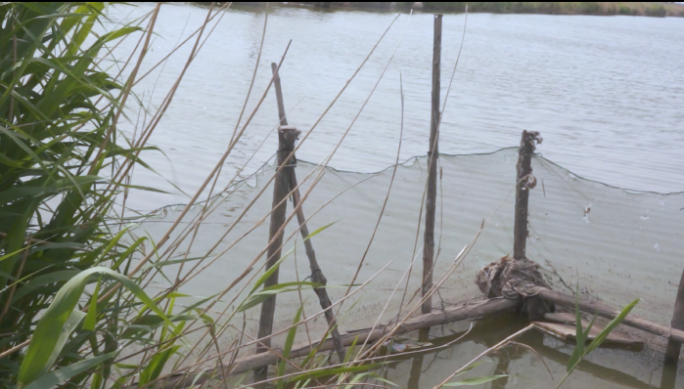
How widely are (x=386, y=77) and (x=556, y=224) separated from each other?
22.8 ft

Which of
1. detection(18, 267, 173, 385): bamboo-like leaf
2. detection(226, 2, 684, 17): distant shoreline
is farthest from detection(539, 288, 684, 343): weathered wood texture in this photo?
detection(226, 2, 684, 17): distant shoreline

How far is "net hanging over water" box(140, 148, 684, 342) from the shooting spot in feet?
11.2

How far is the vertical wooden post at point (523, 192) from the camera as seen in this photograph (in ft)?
11.5

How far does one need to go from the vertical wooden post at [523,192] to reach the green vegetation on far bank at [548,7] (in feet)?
58.2

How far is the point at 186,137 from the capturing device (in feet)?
20.6

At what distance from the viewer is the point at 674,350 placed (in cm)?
306

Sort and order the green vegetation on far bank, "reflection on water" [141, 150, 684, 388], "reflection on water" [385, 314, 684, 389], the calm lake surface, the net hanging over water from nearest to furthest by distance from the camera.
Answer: "reflection on water" [385, 314, 684, 389] < "reflection on water" [141, 150, 684, 388] < the net hanging over water < the calm lake surface < the green vegetation on far bank

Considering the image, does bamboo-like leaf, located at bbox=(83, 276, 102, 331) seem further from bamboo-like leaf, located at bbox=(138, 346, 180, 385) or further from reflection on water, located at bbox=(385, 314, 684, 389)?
reflection on water, located at bbox=(385, 314, 684, 389)

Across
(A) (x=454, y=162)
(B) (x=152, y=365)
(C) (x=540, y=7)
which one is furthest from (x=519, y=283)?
(C) (x=540, y=7)

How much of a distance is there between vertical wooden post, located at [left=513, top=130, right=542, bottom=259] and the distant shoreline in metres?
17.6

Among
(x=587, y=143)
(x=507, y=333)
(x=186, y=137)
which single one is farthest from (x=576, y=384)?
(x=587, y=143)

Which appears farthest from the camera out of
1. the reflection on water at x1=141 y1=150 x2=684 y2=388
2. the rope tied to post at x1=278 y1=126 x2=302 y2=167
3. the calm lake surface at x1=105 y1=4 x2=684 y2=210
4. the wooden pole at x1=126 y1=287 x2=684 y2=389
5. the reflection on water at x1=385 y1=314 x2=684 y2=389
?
the calm lake surface at x1=105 y1=4 x2=684 y2=210

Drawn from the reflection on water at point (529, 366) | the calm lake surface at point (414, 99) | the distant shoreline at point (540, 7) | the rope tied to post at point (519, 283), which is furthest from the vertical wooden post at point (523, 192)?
the distant shoreline at point (540, 7)

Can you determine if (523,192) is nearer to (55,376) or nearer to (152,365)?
(152,365)
